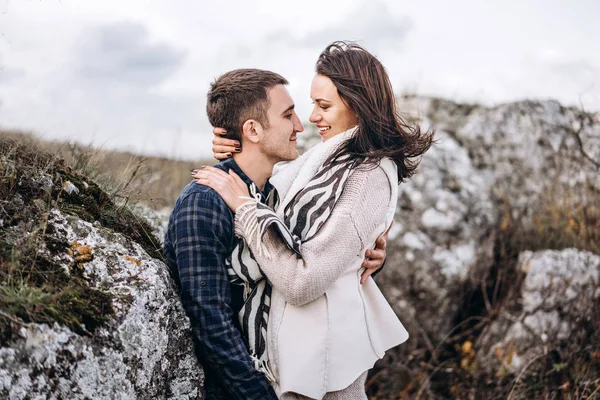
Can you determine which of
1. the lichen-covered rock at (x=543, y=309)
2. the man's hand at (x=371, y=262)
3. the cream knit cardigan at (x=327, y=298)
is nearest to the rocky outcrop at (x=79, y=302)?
the cream knit cardigan at (x=327, y=298)

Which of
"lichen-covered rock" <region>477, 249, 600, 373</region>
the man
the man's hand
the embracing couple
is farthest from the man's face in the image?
"lichen-covered rock" <region>477, 249, 600, 373</region>

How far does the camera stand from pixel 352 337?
261cm

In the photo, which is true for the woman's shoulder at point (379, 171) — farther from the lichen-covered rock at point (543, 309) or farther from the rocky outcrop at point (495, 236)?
the lichen-covered rock at point (543, 309)

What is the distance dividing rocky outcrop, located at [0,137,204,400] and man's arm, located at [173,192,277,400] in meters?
0.07

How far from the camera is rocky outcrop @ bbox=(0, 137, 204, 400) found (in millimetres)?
1846

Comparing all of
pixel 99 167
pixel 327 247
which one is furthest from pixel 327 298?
pixel 99 167

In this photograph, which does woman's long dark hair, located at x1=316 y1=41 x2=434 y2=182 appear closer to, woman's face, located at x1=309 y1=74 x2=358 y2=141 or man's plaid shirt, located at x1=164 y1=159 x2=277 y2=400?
woman's face, located at x1=309 y1=74 x2=358 y2=141

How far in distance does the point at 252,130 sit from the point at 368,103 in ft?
2.12

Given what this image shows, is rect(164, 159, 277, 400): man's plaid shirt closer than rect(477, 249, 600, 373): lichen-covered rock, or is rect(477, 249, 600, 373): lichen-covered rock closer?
rect(164, 159, 277, 400): man's plaid shirt

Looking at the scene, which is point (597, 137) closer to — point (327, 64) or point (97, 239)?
point (327, 64)

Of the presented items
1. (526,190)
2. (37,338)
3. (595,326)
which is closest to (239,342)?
(37,338)

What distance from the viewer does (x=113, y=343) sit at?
2047 millimetres

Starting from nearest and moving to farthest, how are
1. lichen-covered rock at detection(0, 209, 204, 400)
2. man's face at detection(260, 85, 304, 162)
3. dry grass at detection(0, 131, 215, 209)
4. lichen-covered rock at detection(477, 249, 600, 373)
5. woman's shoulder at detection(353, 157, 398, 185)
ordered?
lichen-covered rock at detection(0, 209, 204, 400) → woman's shoulder at detection(353, 157, 398, 185) → man's face at detection(260, 85, 304, 162) → dry grass at detection(0, 131, 215, 209) → lichen-covered rock at detection(477, 249, 600, 373)

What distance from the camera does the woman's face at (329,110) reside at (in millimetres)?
3162
